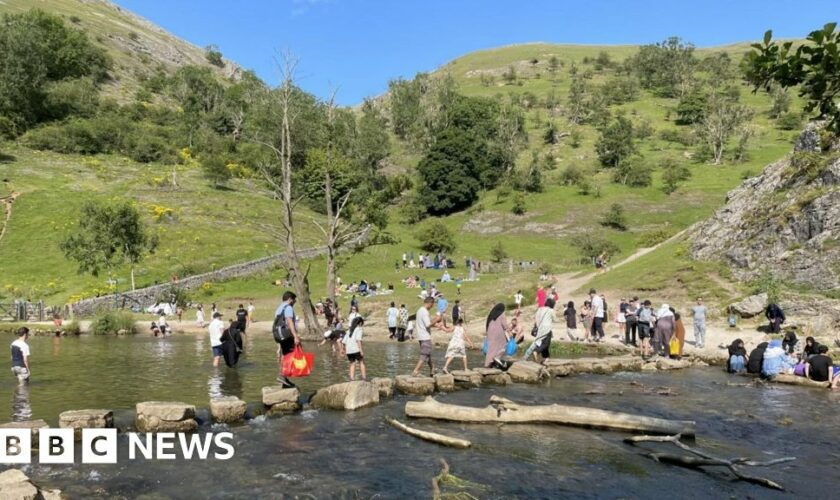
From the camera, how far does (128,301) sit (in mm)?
42500

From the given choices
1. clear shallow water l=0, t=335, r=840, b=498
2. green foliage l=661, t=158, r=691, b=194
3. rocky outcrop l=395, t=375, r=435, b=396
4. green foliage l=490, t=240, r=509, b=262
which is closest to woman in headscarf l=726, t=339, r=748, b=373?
clear shallow water l=0, t=335, r=840, b=498

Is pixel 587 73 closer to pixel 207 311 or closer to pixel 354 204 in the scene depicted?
pixel 354 204

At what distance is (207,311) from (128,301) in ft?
22.0

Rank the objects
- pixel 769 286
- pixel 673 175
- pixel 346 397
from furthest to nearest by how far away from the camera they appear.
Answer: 1. pixel 673 175
2. pixel 769 286
3. pixel 346 397

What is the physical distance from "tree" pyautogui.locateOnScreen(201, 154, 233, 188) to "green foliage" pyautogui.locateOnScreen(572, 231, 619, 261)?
46911mm

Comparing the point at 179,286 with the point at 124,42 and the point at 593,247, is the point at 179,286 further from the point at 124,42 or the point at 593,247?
the point at 124,42

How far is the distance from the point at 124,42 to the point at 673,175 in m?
143

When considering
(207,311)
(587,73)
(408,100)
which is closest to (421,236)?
(207,311)

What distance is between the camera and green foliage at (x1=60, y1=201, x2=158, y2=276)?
44.9 m

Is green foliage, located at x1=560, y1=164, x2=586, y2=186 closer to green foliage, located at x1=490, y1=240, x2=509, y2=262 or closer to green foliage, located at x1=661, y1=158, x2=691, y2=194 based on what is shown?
green foliage, located at x1=661, y1=158, x2=691, y2=194

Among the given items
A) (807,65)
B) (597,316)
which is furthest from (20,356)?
(597,316)

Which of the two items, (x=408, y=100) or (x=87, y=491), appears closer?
(x=87, y=491)

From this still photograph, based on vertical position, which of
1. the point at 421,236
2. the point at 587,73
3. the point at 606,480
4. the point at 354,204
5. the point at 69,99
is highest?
the point at 587,73

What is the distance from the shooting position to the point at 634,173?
7819cm
